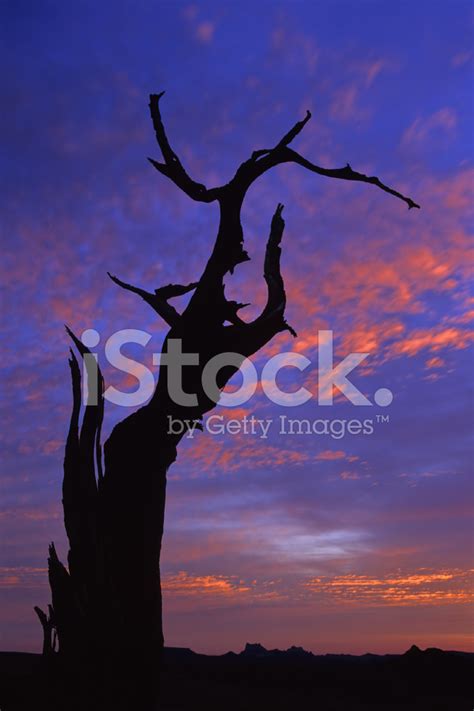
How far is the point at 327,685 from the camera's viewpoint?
1920cm

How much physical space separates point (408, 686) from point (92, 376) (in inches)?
603

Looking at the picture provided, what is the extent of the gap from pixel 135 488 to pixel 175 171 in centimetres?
415

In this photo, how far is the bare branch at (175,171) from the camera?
859cm

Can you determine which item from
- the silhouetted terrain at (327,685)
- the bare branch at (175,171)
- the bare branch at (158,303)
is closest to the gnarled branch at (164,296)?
the bare branch at (158,303)

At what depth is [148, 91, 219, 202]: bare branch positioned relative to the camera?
8594 millimetres

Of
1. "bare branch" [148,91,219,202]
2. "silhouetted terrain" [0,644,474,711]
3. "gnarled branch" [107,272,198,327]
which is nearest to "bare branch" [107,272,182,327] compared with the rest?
"gnarled branch" [107,272,198,327]

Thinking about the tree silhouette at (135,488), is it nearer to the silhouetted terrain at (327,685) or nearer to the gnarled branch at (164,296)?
the gnarled branch at (164,296)

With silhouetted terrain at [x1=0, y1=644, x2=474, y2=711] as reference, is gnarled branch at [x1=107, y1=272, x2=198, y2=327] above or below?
above

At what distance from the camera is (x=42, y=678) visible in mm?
7418

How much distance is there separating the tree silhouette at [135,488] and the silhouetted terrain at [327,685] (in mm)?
9794

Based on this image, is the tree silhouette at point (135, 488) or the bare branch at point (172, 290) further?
the bare branch at point (172, 290)

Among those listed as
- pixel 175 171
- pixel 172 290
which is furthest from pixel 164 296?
pixel 175 171

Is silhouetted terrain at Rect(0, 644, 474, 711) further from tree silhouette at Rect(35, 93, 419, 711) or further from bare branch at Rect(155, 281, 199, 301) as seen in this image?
bare branch at Rect(155, 281, 199, 301)

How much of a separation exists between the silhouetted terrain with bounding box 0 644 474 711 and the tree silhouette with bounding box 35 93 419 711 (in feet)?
32.1
